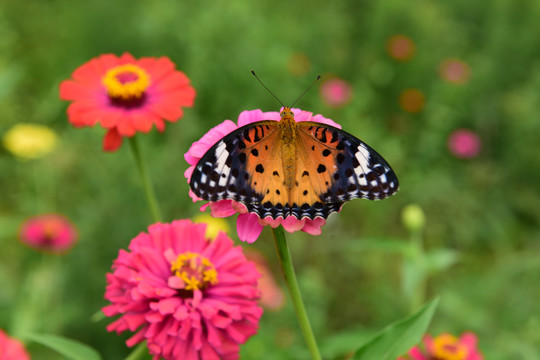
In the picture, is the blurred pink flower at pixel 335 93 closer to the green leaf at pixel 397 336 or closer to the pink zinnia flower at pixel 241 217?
the pink zinnia flower at pixel 241 217

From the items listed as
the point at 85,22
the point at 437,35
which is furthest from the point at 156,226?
the point at 437,35

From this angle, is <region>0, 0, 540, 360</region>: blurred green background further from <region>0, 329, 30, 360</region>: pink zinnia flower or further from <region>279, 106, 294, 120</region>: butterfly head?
<region>0, 329, 30, 360</region>: pink zinnia flower

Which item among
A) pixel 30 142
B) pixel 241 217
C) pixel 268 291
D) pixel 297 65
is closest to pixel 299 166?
pixel 241 217

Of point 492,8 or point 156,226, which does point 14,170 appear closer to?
point 156,226

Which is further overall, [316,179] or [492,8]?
[492,8]

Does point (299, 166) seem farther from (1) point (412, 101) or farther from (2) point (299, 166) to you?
(1) point (412, 101)
